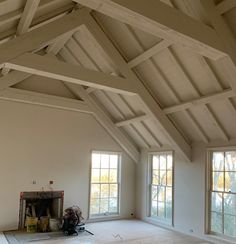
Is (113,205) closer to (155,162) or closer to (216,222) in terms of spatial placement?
(155,162)

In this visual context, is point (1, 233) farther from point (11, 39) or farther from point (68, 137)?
point (11, 39)

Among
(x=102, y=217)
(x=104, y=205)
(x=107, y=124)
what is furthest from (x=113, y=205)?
(x=107, y=124)

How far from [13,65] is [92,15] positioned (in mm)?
2062

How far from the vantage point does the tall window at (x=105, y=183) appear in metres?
8.18

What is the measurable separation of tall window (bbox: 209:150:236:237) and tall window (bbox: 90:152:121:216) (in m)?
3.08

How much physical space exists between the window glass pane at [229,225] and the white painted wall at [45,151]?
3.31 metres

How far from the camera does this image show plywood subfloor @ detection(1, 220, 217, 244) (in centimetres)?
600

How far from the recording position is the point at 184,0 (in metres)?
4.24

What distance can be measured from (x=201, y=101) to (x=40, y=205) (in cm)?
491

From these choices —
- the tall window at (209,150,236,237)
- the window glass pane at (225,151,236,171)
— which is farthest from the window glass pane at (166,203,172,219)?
the window glass pane at (225,151,236,171)

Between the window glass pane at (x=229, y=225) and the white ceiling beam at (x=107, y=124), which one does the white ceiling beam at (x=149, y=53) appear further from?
the window glass pane at (x=229, y=225)

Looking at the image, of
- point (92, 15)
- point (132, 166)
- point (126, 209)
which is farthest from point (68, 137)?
point (92, 15)

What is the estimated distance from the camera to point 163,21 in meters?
3.18

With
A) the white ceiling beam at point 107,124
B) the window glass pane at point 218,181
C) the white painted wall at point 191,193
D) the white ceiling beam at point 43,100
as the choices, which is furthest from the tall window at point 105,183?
the window glass pane at point 218,181
